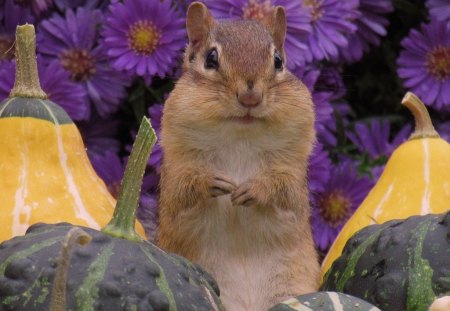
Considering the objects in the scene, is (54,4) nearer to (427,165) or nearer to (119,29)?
(119,29)

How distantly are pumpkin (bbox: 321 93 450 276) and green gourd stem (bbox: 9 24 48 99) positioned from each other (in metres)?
0.87

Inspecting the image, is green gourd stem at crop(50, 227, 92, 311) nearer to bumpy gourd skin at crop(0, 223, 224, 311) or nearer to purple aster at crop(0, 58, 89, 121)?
bumpy gourd skin at crop(0, 223, 224, 311)

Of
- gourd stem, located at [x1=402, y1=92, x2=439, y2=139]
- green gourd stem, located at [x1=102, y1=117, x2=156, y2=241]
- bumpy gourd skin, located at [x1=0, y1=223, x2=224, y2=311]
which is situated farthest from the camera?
gourd stem, located at [x1=402, y1=92, x2=439, y2=139]

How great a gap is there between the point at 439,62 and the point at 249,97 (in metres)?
1.58

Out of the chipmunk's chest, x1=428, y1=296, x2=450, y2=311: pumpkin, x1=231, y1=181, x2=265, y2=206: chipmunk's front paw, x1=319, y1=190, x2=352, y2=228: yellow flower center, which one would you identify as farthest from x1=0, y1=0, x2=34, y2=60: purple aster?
x1=428, y1=296, x2=450, y2=311: pumpkin

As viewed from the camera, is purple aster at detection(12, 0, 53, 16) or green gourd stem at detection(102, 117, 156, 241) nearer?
green gourd stem at detection(102, 117, 156, 241)

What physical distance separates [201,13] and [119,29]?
78 cm

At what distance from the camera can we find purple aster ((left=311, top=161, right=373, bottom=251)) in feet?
11.8

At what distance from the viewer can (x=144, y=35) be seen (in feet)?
11.1

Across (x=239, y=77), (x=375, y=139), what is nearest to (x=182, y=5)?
(x=375, y=139)

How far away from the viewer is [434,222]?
225 cm

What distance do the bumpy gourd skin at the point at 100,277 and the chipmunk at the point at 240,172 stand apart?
539 mm

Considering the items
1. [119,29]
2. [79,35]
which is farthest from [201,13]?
[79,35]

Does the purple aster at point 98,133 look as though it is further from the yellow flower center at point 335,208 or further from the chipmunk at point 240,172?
the chipmunk at point 240,172
